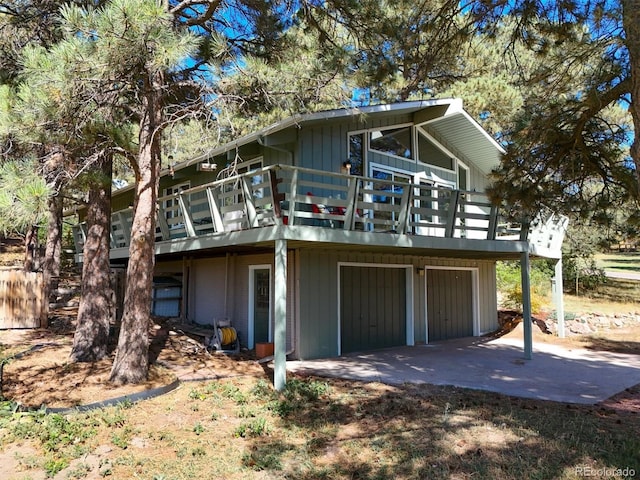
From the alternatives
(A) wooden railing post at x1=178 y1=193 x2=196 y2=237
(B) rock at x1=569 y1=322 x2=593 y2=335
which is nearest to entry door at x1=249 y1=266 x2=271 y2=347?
(A) wooden railing post at x1=178 y1=193 x2=196 y2=237

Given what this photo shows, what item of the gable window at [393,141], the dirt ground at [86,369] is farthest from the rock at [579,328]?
the gable window at [393,141]

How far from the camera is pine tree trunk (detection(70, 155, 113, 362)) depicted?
840 cm

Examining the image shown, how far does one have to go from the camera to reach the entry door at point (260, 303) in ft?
35.2

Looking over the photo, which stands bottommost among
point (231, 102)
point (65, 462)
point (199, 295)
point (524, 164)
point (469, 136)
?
point (65, 462)

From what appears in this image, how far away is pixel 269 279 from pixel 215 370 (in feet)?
8.94

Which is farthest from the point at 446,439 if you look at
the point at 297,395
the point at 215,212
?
the point at 215,212

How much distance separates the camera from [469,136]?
1306 centimetres

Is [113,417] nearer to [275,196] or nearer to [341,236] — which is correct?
[275,196]

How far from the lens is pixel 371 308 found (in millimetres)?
11055

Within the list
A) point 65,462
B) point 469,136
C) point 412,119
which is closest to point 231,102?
point 65,462

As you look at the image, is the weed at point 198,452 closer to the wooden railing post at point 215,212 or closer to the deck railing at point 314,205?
the deck railing at point 314,205

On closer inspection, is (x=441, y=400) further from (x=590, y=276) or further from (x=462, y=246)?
(x=590, y=276)

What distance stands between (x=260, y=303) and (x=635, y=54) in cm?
840

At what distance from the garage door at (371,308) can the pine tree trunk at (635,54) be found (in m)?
6.58
